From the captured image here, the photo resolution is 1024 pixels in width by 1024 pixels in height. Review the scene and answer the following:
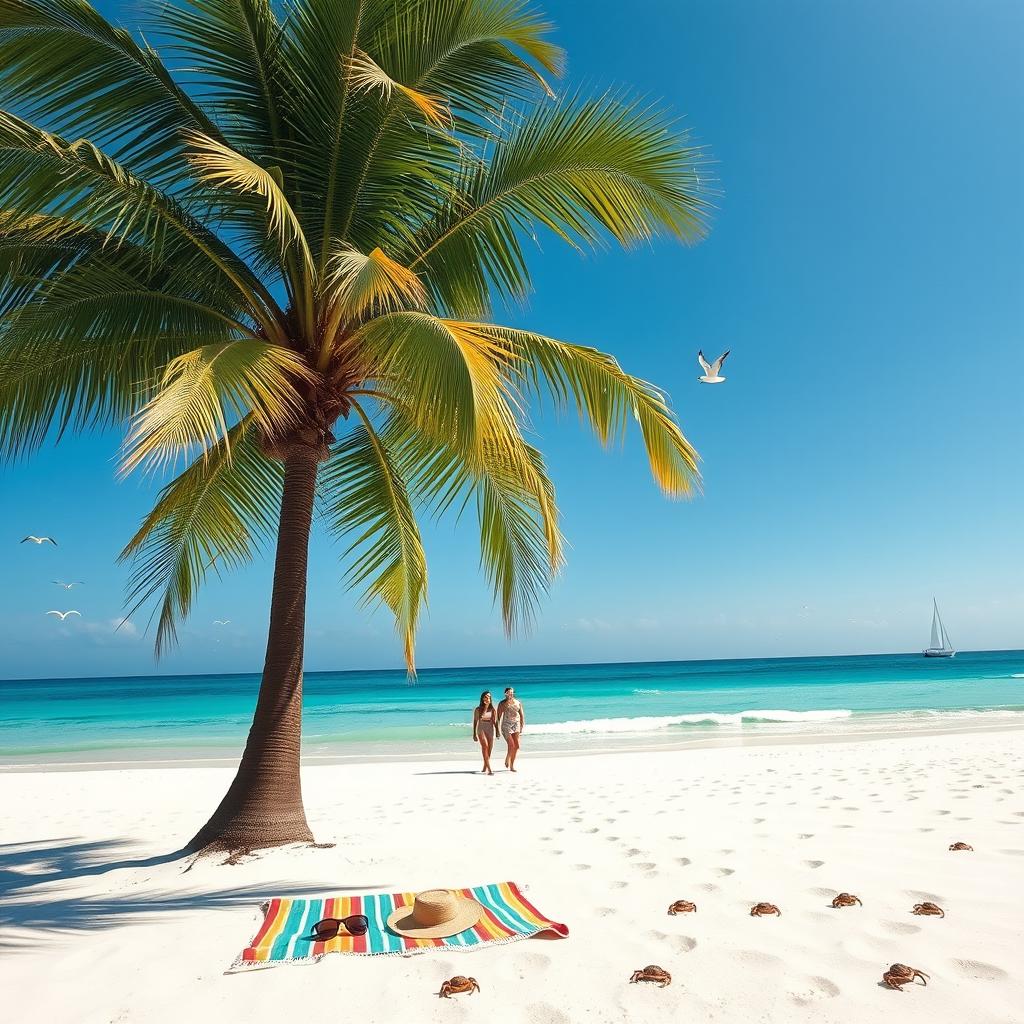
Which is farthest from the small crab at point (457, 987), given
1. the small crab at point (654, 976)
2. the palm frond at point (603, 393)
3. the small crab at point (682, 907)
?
the palm frond at point (603, 393)

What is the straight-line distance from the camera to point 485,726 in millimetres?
11805

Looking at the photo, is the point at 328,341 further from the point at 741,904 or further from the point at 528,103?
the point at 741,904

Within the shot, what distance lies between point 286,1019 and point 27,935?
207 cm

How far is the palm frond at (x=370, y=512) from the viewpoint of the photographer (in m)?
7.25

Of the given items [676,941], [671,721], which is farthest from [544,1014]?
[671,721]

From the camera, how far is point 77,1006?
3.09 meters

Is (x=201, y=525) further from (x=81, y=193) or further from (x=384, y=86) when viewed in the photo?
(x=384, y=86)

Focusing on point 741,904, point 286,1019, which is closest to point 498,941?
point 286,1019

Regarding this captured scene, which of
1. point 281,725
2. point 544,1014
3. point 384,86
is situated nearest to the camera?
point 544,1014

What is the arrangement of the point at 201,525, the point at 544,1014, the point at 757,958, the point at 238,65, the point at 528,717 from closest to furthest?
1. the point at 544,1014
2. the point at 757,958
3. the point at 238,65
4. the point at 201,525
5. the point at 528,717

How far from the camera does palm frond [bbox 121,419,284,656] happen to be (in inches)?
262

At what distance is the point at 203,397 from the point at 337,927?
2774mm

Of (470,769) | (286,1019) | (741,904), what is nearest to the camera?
(286,1019)

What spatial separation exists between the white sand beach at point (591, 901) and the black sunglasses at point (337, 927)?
0.88 ft
